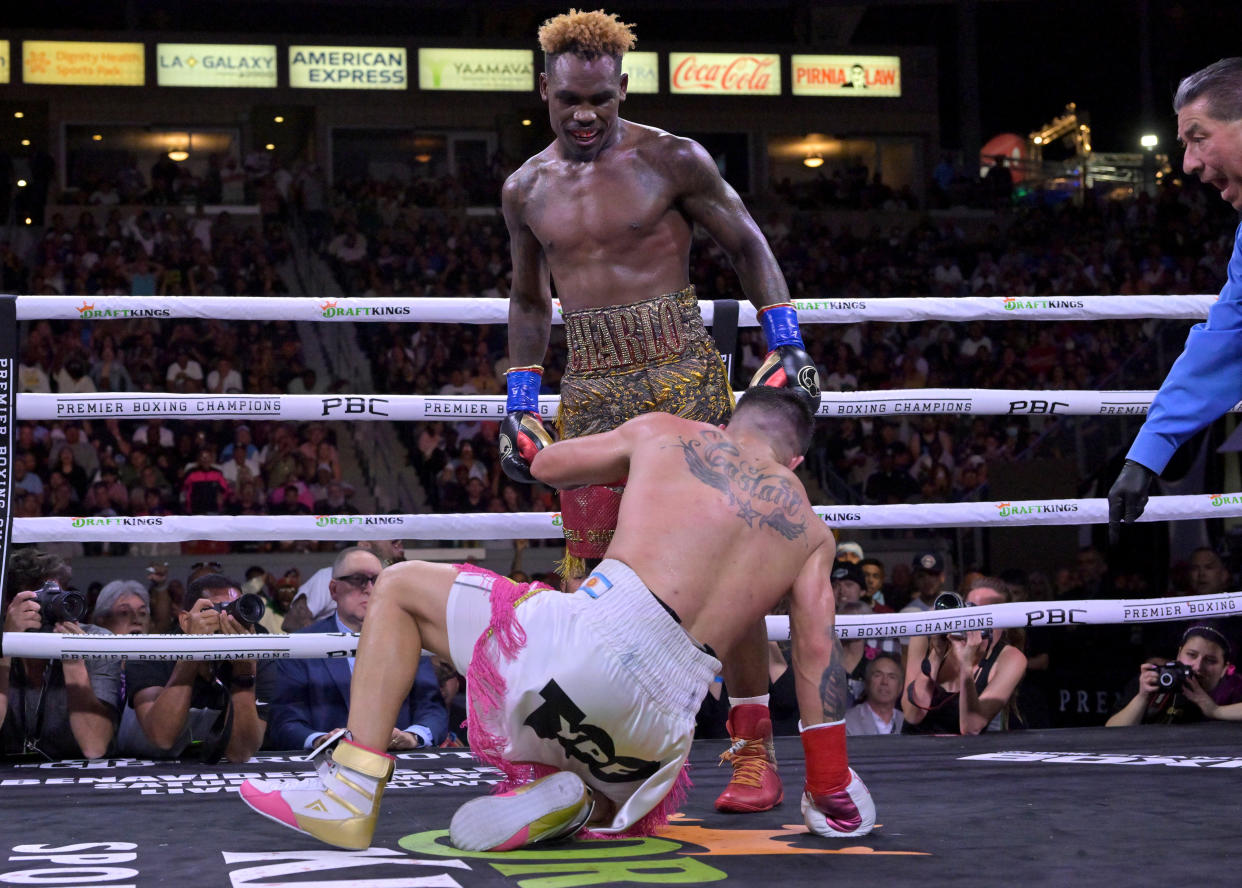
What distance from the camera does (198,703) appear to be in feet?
11.5

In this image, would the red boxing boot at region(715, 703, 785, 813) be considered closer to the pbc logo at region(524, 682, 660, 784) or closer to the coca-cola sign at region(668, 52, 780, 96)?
the pbc logo at region(524, 682, 660, 784)

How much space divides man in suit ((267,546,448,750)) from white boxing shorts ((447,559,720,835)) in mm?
1507

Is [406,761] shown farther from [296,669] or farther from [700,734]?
[700,734]

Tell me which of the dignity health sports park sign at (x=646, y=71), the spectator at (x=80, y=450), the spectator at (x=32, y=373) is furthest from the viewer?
the dignity health sports park sign at (x=646, y=71)

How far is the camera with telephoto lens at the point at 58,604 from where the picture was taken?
331 centimetres

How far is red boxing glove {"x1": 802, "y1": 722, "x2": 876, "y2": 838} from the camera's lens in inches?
91.8

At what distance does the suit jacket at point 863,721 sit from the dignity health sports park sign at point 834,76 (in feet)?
48.9

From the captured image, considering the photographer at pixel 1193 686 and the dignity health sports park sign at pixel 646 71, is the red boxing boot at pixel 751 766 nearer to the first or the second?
the photographer at pixel 1193 686

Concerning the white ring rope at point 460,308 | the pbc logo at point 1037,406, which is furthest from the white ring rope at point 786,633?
the white ring rope at point 460,308

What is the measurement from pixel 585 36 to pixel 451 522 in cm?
138

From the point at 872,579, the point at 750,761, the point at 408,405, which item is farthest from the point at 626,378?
the point at 872,579

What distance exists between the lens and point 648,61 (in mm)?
17703

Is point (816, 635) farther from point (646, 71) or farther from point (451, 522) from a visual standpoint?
point (646, 71)

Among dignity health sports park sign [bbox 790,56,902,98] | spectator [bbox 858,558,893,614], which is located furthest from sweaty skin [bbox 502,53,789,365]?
dignity health sports park sign [bbox 790,56,902,98]
